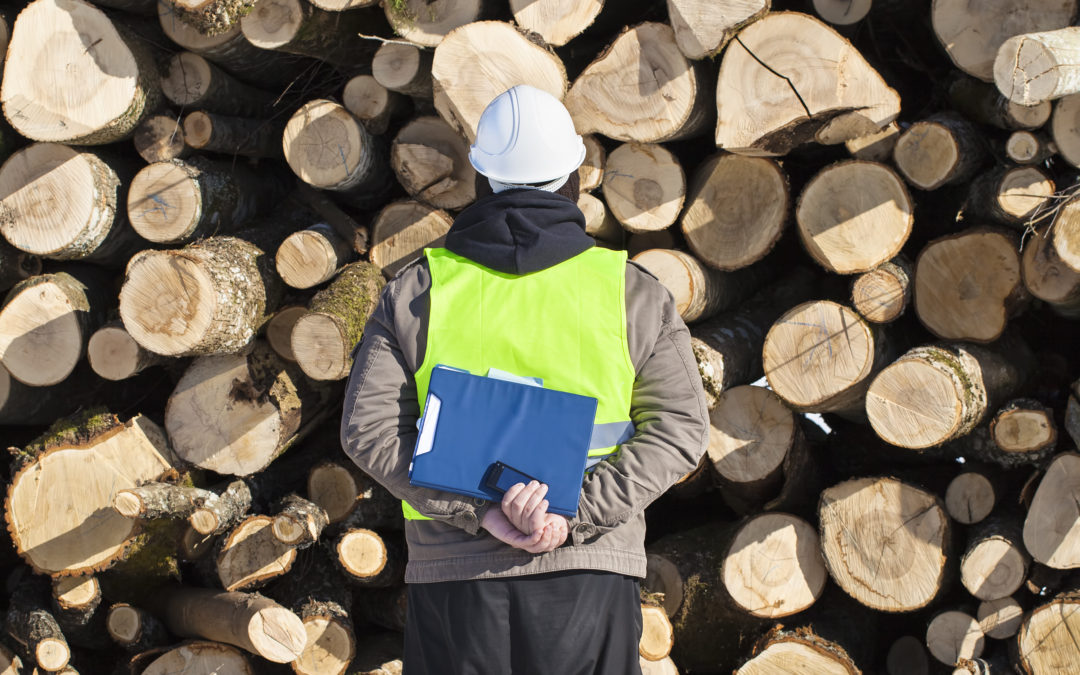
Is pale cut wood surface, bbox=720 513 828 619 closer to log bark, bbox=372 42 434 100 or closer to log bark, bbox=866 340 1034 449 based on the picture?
log bark, bbox=866 340 1034 449

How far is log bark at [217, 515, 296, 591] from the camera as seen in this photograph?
358cm

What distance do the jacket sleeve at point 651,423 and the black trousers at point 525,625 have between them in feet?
0.52

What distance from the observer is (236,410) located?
3.60 m

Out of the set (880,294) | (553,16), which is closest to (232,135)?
(553,16)

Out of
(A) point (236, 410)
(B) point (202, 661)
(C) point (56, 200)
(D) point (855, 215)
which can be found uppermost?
(C) point (56, 200)

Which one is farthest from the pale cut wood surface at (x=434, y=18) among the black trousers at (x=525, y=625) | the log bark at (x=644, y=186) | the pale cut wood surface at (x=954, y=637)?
the pale cut wood surface at (x=954, y=637)

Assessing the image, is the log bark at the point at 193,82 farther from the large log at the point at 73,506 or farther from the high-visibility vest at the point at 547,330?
the high-visibility vest at the point at 547,330

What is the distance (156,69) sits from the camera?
3660 millimetres

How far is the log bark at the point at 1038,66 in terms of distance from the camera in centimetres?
268

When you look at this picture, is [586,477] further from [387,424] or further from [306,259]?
[306,259]

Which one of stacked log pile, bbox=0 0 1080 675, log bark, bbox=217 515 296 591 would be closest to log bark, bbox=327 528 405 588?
stacked log pile, bbox=0 0 1080 675

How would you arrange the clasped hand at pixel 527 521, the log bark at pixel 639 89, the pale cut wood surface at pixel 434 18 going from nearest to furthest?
the clasped hand at pixel 527 521 → the log bark at pixel 639 89 → the pale cut wood surface at pixel 434 18

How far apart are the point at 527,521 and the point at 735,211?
1.90 m

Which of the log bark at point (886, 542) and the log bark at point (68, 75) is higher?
the log bark at point (68, 75)
